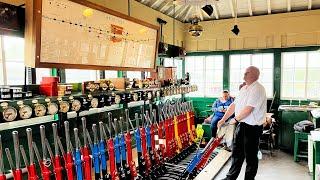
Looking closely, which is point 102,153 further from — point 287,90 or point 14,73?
point 287,90

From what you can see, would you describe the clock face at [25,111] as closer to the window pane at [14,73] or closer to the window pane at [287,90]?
the window pane at [14,73]

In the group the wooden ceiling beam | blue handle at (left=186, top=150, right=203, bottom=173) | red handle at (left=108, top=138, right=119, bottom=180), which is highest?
the wooden ceiling beam

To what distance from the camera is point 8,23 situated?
3.06 meters

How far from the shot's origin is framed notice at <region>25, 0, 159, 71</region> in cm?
305

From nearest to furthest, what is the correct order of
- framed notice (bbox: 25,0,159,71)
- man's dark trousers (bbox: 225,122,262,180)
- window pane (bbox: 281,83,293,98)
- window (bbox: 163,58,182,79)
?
framed notice (bbox: 25,0,159,71) → man's dark trousers (bbox: 225,122,262,180) → window pane (bbox: 281,83,293,98) → window (bbox: 163,58,182,79)

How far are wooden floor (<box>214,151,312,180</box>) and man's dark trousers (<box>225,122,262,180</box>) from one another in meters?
0.72

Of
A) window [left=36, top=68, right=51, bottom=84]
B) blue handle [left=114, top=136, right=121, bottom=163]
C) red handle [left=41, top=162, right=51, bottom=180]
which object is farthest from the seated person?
red handle [left=41, top=162, right=51, bottom=180]

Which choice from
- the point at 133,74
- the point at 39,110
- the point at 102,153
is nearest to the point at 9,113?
the point at 39,110

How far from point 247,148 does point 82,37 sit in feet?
8.87

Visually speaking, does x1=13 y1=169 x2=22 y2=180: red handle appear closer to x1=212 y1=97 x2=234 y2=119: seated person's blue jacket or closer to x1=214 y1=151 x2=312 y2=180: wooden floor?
x1=214 y1=151 x2=312 y2=180: wooden floor

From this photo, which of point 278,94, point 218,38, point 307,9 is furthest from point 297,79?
point 218,38

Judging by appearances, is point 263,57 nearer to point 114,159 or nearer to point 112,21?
point 112,21

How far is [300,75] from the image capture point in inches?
297

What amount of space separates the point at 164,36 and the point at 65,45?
165 inches
